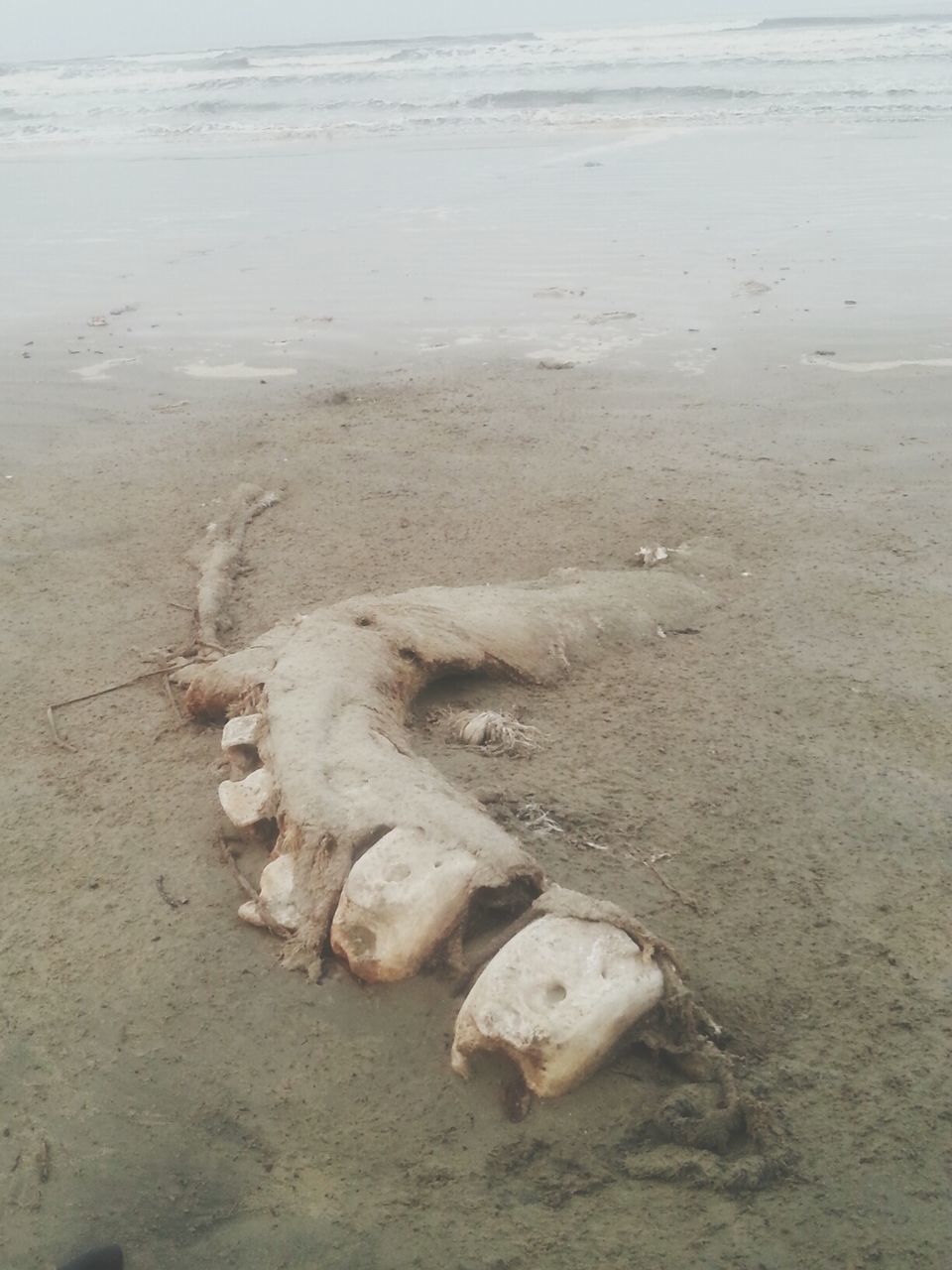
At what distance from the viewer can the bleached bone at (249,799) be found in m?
2.53

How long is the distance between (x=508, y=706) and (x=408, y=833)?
0.94 meters

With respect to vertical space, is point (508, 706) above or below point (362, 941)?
below

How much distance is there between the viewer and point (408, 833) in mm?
2205

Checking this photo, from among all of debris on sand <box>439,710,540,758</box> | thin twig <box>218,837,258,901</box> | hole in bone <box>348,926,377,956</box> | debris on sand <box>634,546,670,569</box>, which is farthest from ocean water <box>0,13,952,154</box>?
hole in bone <box>348,926,377,956</box>

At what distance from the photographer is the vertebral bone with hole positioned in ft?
6.23

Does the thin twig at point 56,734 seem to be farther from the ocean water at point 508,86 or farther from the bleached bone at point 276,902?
the ocean water at point 508,86

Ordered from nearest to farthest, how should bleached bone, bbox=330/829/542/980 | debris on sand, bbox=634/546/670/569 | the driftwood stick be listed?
1. bleached bone, bbox=330/829/542/980
2. the driftwood stick
3. debris on sand, bbox=634/546/670/569

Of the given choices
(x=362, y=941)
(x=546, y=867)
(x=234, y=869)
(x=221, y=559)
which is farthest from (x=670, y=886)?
(x=221, y=559)

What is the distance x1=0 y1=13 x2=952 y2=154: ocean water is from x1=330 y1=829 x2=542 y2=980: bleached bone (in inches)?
525

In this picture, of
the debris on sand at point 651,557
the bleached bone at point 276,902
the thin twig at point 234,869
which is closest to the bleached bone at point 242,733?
the thin twig at point 234,869

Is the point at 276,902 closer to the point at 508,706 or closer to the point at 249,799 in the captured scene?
the point at 249,799

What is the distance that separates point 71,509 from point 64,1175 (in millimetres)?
3297

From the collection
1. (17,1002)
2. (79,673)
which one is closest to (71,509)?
(79,673)

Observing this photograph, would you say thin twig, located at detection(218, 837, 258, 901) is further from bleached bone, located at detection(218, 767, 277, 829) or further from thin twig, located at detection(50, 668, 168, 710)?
thin twig, located at detection(50, 668, 168, 710)
